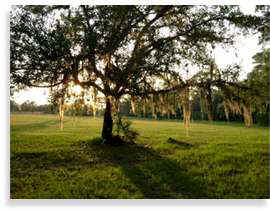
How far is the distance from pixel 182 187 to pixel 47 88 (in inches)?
113

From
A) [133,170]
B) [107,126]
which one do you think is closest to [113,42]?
[133,170]

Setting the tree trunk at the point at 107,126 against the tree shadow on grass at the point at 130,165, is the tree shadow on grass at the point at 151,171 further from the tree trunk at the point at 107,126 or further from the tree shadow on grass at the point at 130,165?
the tree trunk at the point at 107,126

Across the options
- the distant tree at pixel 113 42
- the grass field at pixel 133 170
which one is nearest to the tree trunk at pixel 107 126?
the grass field at pixel 133 170

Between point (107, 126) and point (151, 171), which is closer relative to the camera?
point (151, 171)

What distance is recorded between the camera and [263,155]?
770 centimetres

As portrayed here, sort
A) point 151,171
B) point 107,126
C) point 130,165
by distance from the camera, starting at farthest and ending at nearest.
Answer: point 107,126 < point 130,165 < point 151,171

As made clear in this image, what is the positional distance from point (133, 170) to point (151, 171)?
1.04 feet

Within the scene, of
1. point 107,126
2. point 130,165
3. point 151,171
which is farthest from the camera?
point 107,126

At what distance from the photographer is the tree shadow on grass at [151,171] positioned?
5.43m

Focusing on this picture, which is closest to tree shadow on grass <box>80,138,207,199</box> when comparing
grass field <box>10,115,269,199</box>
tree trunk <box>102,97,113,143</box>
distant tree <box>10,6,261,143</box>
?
grass field <box>10,115,269,199</box>

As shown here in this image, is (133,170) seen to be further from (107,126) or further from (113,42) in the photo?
(107,126)

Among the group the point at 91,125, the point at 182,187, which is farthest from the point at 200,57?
the point at 91,125

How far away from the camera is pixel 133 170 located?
21.5 feet

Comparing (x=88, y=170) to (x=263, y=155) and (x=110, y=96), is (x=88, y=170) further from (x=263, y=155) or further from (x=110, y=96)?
(x=263, y=155)
